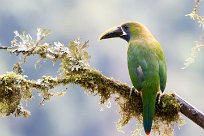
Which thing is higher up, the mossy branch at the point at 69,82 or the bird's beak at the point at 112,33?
the bird's beak at the point at 112,33

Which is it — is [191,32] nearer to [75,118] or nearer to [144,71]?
[75,118]

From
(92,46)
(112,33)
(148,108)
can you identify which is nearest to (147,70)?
(148,108)

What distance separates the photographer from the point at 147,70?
513 centimetres

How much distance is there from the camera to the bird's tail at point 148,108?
16.1 feet

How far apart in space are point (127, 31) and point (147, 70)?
0.55m

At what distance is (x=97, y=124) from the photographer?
72.2 meters

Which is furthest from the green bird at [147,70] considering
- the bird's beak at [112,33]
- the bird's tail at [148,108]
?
the bird's beak at [112,33]

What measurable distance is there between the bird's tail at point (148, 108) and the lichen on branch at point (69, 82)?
0.32 ft

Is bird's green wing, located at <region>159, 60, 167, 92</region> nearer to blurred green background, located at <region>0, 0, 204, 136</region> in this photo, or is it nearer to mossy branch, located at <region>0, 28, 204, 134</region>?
mossy branch, located at <region>0, 28, 204, 134</region>

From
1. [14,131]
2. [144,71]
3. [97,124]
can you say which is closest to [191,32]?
[97,124]

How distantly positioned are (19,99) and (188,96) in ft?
202

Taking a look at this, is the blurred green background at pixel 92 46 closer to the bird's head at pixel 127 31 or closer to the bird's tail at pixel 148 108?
the bird's head at pixel 127 31

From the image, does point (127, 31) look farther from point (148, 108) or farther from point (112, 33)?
point (148, 108)

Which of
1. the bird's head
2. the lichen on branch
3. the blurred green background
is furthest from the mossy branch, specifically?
the blurred green background
